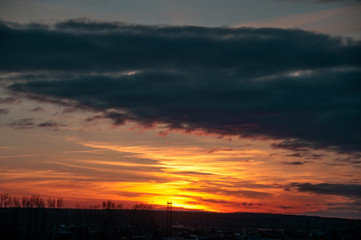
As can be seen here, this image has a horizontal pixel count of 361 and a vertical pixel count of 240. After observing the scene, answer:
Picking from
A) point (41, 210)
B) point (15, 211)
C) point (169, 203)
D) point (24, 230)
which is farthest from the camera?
point (41, 210)

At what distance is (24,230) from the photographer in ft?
477

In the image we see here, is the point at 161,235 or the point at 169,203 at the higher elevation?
the point at 169,203

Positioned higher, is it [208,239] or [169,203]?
[169,203]

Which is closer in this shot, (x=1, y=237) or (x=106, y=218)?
(x=1, y=237)

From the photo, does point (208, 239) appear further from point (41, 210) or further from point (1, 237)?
point (1, 237)

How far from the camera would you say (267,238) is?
198750 millimetres

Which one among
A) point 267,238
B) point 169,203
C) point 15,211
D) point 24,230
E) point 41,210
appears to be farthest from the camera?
point 267,238

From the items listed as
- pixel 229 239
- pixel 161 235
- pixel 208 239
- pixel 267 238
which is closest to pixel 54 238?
pixel 161 235

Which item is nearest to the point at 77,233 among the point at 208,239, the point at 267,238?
the point at 208,239

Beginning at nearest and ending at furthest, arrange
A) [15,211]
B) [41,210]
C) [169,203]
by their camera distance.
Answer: [169,203] < [15,211] < [41,210]

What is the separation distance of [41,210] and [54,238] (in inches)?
1640

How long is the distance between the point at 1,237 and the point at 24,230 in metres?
29.1

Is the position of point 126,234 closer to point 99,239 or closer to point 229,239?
point 99,239

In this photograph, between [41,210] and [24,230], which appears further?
[41,210]
